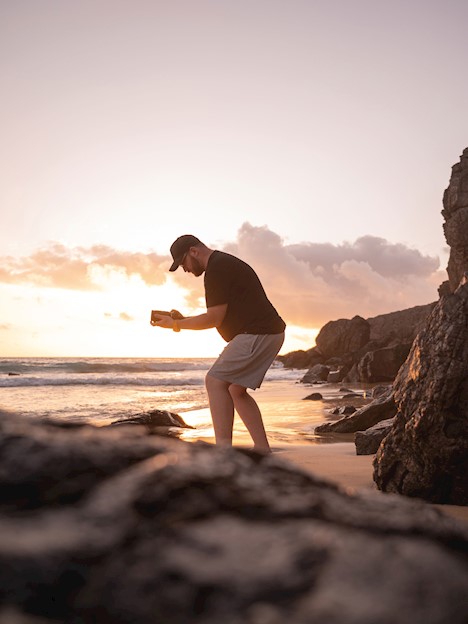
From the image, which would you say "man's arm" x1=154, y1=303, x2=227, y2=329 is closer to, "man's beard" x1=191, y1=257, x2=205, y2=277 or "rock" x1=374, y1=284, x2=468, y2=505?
"man's beard" x1=191, y1=257, x2=205, y2=277

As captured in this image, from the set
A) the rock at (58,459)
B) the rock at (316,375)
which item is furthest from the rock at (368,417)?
the rock at (316,375)

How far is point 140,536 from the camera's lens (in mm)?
750

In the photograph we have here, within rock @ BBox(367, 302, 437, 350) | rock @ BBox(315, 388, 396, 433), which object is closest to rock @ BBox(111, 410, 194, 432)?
rock @ BBox(315, 388, 396, 433)

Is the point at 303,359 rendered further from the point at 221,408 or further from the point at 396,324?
the point at 221,408

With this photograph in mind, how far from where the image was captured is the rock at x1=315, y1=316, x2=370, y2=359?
4391 cm

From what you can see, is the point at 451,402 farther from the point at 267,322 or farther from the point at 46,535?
the point at 46,535

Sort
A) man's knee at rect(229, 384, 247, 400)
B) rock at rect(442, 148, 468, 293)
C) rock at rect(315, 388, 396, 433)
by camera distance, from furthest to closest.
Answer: rock at rect(442, 148, 468, 293) < rock at rect(315, 388, 396, 433) < man's knee at rect(229, 384, 247, 400)

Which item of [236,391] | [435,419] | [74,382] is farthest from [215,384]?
[74,382]

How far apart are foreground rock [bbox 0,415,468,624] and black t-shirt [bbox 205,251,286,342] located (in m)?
3.61

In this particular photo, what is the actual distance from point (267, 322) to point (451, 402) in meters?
1.67

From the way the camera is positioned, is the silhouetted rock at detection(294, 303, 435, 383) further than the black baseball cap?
Yes

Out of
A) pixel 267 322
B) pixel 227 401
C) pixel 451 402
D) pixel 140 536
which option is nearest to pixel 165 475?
pixel 140 536

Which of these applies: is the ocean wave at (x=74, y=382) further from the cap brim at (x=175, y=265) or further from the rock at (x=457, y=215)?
the cap brim at (x=175, y=265)

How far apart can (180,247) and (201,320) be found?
2.02 feet
